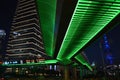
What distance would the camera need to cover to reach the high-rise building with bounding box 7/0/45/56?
119438mm

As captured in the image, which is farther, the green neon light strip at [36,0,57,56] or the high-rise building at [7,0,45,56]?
the high-rise building at [7,0,45,56]

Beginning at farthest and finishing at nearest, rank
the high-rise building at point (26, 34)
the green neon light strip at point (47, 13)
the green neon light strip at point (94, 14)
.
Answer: the high-rise building at point (26, 34) < the green neon light strip at point (47, 13) < the green neon light strip at point (94, 14)

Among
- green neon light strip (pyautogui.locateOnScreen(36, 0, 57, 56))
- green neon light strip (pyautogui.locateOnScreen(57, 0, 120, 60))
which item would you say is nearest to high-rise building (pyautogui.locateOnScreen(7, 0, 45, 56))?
green neon light strip (pyautogui.locateOnScreen(36, 0, 57, 56))

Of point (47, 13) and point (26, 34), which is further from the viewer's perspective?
point (26, 34)

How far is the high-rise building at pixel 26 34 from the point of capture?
392 ft

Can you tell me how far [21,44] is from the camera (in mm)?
122250

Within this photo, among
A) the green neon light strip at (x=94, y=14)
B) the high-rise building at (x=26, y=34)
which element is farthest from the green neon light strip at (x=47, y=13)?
the high-rise building at (x=26, y=34)

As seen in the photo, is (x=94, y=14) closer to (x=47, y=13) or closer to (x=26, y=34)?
(x=47, y=13)

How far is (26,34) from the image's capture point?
123 meters

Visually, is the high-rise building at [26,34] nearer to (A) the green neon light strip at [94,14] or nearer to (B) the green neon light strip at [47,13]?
(B) the green neon light strip at [47,13]

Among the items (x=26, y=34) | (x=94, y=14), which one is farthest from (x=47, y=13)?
(x=26, y=34)

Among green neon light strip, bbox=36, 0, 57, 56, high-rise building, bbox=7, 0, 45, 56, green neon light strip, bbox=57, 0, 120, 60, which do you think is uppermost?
high-rise building, bbox=7, 0, 45, 56

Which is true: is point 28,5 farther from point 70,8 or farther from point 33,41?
point 70,8

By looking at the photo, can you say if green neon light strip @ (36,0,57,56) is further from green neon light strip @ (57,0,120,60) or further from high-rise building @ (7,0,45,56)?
high-rise building @ (7,0,45,56)
